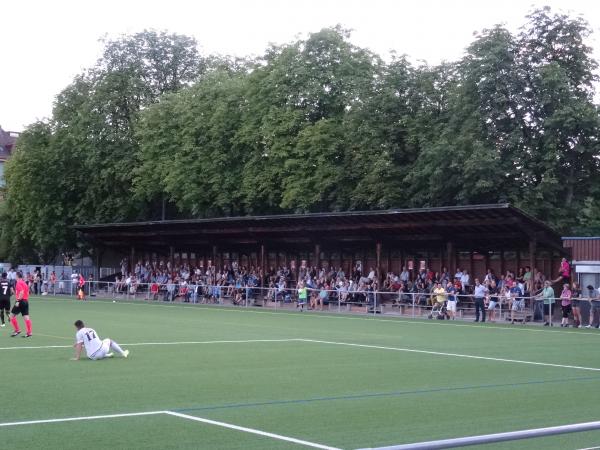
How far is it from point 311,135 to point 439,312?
1601 centimetres

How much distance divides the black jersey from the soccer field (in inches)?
42.4

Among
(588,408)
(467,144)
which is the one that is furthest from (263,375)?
(467,144)

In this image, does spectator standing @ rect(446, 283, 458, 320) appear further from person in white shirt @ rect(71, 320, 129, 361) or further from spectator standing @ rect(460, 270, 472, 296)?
person in white shirt @ rect(71, 320, 129, 361)

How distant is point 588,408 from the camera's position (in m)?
12.7

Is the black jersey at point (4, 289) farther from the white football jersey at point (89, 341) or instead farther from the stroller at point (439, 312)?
the stroller at point (439, 312)

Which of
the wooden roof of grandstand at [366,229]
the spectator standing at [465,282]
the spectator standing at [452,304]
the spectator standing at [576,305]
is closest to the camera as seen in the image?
the spectator standing at [576,305]

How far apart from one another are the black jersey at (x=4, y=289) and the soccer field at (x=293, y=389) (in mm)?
1076

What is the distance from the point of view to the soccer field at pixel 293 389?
10.5m

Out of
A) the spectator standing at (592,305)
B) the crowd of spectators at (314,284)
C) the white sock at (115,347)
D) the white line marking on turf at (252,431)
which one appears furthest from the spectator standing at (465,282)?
the white line marking on turf at (252,431)

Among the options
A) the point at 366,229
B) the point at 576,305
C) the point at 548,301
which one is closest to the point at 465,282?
the point at 366,229

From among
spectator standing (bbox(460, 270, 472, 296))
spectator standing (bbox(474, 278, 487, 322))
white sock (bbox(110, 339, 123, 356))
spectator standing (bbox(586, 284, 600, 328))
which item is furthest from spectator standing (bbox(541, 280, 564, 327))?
white sock (bbox(110, 339, 123, 356))

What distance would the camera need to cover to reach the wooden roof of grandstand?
3525 centimetres

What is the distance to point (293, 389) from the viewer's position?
14438 mm

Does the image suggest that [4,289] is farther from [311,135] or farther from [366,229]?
[311,135]
